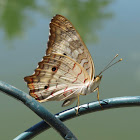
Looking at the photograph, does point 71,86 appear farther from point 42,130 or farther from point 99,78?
point 42,130

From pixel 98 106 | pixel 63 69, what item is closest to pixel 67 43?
pixel 63 69

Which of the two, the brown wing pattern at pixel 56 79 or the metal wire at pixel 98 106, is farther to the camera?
the brown wing pattern at pixel 56 79

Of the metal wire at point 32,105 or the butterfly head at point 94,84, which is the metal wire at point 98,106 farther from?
the butterfly head at point 94,84

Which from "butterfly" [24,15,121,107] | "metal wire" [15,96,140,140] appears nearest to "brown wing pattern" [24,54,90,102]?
"butterfly" [24,15,121,107]

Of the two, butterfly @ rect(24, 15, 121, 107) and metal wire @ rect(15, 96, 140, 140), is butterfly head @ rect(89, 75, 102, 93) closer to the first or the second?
butterfly @ rect(24, 15, 121, 107)

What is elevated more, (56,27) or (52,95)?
(56,27)

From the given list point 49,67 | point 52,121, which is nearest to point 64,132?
point 52,121

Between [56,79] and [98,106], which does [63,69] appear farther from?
[98,106]

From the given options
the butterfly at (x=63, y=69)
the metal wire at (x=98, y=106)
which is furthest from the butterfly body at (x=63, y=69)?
the metal wire at (x=98, y=106)
